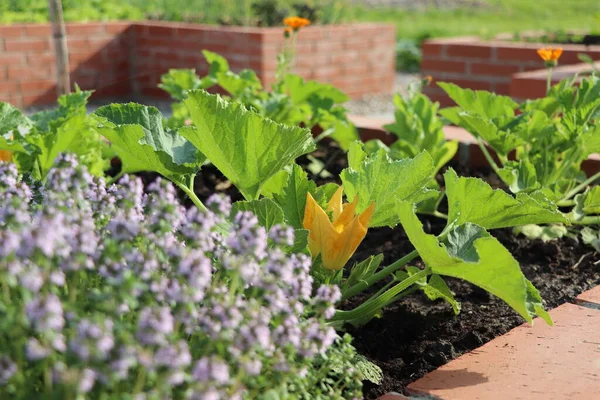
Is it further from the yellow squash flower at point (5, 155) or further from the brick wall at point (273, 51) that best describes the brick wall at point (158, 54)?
the yellow squash flower at point (5, 155)

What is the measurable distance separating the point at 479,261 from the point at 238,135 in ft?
2.68

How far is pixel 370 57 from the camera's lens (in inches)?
342

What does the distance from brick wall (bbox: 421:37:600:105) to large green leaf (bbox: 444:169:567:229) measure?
14.6ft

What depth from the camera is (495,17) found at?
1770cm

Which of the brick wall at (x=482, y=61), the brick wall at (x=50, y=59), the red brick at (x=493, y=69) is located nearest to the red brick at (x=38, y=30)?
the brick wall at (x=50, y=59)

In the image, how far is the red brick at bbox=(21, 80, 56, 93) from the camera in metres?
7.78

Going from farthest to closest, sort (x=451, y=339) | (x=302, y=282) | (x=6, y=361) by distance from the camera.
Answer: (x=451, y=339) < (x=302, y=282) < (x=6, y=361)

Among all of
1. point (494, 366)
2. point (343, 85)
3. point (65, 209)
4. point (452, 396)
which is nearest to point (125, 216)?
point (65, 209)

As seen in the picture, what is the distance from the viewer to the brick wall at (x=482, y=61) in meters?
6.74

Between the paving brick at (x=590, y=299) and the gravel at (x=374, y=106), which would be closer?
the paving brick at (x=590, y=299)

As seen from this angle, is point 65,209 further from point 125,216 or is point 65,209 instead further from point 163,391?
point 163,391

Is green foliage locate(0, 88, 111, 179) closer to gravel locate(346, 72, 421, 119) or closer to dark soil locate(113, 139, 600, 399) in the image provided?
dark soil locate(113, 139, 600, 399)

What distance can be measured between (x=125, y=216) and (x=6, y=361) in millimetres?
489

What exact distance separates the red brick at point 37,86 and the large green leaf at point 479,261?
6.29 m
